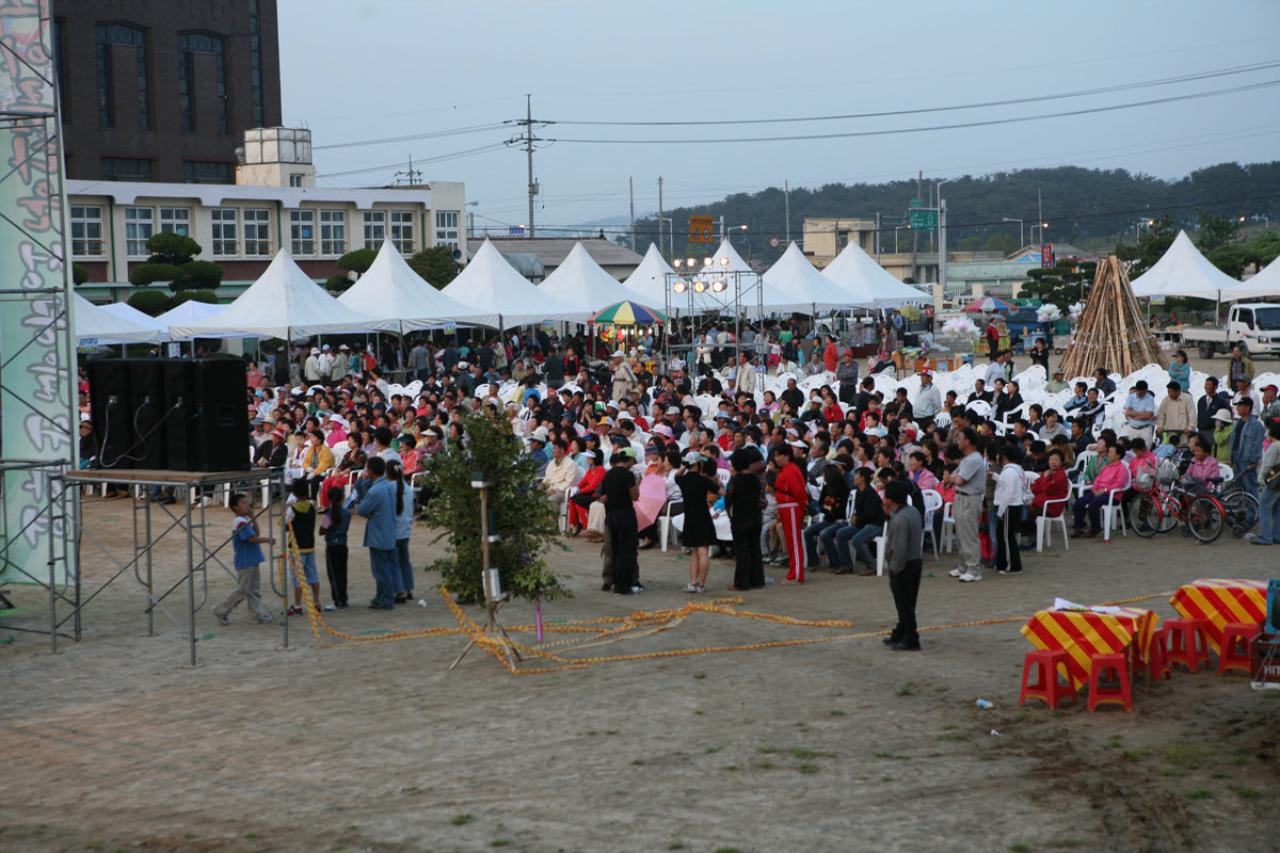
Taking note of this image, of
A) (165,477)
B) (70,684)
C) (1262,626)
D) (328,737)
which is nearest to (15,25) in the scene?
(165,477)

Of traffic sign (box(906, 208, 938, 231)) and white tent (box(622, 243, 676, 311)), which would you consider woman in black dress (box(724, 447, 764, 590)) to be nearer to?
white tent (box(622, 243, 676, 311))

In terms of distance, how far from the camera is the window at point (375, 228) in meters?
61.2

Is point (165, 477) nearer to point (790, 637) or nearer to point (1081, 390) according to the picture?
point (790, 637)

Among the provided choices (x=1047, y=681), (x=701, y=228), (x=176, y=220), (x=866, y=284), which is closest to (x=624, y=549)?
(x=1047, y=681)

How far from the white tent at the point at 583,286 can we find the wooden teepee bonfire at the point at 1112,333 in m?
12.5

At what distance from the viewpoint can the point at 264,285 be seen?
30359mm

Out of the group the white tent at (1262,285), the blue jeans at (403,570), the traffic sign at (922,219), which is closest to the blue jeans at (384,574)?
the blue jeans at (403,570)

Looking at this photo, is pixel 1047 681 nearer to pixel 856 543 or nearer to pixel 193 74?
pixel 856 543

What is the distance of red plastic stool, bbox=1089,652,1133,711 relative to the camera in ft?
30.0

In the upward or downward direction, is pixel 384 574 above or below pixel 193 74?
below

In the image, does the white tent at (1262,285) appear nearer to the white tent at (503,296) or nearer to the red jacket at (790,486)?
the white tent at (503,296)

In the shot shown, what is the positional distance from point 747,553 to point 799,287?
76.9 feet

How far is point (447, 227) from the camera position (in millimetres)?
66000

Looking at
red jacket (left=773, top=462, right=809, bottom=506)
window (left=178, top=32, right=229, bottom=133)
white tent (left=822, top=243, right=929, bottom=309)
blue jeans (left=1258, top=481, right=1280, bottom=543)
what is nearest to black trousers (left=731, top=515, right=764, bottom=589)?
red jacket (left=773, top=462, right=809, bottom=506)
